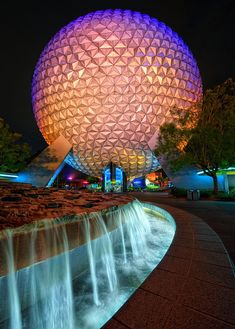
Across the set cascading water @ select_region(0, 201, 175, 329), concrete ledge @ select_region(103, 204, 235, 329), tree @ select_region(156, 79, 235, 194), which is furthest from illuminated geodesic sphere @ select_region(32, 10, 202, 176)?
concrete ledge @ select_region(103, 204, 235, 329)

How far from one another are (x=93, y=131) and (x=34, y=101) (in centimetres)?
1142

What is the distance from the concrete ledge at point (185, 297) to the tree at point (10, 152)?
78.6ft

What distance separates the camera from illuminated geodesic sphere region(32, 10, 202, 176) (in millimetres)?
24422

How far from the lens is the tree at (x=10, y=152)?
23.0 metres

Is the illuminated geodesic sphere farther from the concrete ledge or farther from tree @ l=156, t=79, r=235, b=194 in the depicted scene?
the concrete ledge

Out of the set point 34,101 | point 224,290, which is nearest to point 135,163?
point 34,101

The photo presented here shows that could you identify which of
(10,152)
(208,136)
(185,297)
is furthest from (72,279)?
(10,152)

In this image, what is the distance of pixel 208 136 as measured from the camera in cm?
1897

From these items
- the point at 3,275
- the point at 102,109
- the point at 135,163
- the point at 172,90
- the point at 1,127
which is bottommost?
the point at 3,275

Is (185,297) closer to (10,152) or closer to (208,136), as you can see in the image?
(208,136)

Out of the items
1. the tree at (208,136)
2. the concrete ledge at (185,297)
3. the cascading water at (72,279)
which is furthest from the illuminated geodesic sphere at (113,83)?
the concrete ledge at (185,297)

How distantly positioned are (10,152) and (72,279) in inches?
923

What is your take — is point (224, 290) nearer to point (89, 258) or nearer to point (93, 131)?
point (89, 258)

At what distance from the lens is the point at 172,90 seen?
26.0 m
